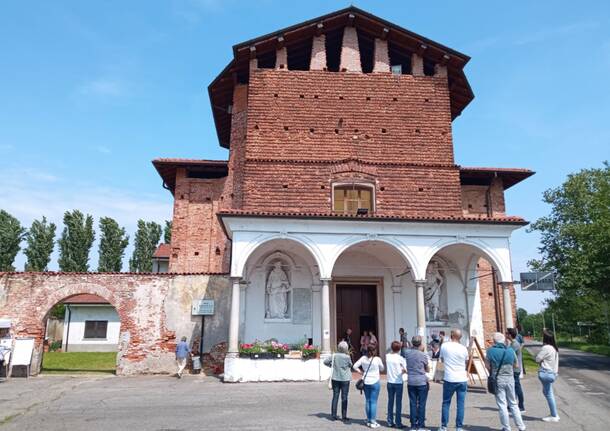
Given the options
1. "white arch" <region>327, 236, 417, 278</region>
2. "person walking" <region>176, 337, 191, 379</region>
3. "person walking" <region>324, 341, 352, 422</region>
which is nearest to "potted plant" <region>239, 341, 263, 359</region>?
"person walking" <region>176, 337, 191, 379</region>

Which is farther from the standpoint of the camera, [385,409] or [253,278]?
Answer: [253,278]

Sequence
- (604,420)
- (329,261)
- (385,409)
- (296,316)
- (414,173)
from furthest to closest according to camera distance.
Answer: (414,173)
(296,316)
(329,261)
(385,409)
(604,420)

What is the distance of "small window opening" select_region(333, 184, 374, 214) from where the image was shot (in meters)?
17.0

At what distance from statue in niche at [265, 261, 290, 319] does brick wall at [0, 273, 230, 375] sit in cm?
150

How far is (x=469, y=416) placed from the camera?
845cm

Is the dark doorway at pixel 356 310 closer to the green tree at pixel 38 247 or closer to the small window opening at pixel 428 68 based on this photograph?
the small window opening at pixel 428 68

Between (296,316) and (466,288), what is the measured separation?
6.07m

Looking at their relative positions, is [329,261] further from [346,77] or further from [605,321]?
[605,321]

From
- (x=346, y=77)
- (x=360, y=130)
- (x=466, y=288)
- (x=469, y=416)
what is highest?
(x=346, y=77)

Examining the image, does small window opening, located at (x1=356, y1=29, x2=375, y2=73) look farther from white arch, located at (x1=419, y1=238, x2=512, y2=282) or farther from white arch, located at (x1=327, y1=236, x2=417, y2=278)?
white arch, located at (x1=419, y1=238, x2=512, y2=282)

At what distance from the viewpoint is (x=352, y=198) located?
17.2 metres

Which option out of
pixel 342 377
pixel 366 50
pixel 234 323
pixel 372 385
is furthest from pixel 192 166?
pixel 372 385

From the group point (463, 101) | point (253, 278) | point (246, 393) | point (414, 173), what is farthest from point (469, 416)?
point (463, 101)

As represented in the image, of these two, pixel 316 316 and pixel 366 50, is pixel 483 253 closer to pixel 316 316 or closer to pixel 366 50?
pixel 316 316
